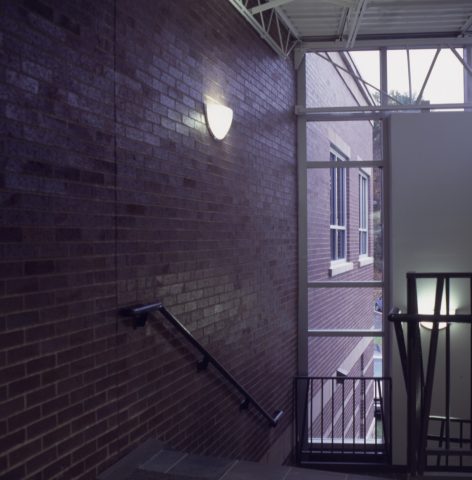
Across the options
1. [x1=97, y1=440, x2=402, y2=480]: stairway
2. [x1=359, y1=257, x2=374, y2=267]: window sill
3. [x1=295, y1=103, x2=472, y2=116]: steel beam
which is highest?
[x1=295, y1=103, x2=472, y2=116]: steel beam

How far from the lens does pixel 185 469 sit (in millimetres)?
3203

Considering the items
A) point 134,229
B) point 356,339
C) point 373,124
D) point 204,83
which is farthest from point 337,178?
point 134,229

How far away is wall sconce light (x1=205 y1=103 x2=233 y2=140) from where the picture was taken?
4408 millimetres

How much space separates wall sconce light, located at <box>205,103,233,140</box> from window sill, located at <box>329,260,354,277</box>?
10.3 feet

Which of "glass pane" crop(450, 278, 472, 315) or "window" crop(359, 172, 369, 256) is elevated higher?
"window" crop(359, 172, 369, 256)

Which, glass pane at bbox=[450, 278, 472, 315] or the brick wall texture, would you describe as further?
the brick wall texture

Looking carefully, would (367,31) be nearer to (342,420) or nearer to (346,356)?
(346,356)

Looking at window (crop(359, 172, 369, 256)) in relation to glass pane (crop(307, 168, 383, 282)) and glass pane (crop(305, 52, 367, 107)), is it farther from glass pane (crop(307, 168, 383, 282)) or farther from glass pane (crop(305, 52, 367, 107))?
glass pane (crop(305, 52, 367, 107))

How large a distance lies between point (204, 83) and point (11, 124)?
2.19 m

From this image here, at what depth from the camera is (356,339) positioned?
7.39m

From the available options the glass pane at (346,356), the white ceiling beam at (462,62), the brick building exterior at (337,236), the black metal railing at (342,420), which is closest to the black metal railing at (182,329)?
the black metal railing at (342,420)

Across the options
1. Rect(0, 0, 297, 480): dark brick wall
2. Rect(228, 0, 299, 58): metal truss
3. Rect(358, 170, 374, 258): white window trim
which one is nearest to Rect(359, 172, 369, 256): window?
Rect(358, 170, 374, 258): white window trim

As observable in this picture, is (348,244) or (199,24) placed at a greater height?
(199,24)

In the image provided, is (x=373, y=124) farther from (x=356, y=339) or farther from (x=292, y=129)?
(x=356, y=339)
